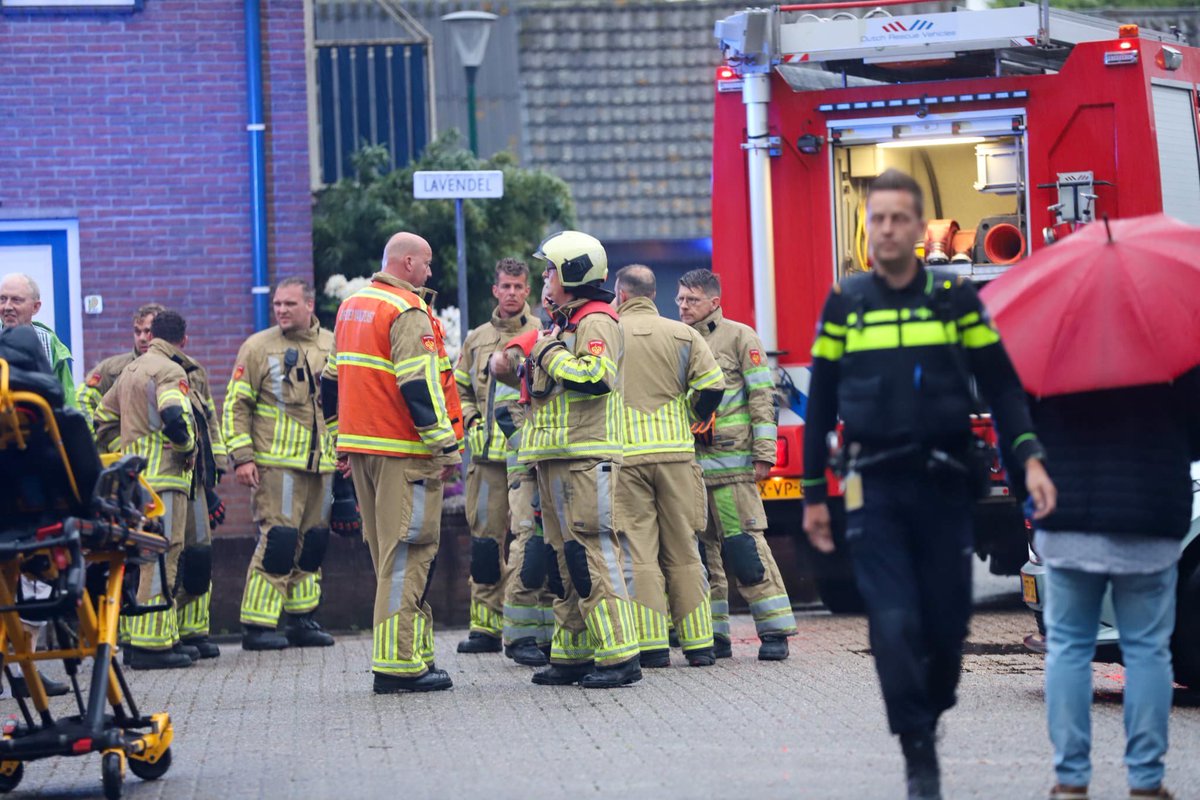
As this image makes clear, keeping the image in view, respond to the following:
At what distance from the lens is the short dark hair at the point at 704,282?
10984 mm

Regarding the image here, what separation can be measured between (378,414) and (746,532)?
2286mm

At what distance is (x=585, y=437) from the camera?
9.42m

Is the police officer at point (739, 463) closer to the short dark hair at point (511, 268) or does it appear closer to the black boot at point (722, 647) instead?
the black boot at point (722, 647)

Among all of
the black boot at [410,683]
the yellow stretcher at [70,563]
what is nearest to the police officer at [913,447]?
the yellow stretcher at [70,563]

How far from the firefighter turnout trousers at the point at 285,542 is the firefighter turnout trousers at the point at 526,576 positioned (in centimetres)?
172

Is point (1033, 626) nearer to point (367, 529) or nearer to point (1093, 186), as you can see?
point (1093, 186)

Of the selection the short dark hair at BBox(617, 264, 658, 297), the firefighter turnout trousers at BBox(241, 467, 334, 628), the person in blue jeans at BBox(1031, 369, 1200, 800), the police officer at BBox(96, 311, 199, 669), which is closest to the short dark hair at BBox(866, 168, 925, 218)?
the person in blue jeans at BBox(1031, 369, 1200, 800)

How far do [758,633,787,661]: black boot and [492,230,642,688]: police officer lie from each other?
1194 millimetres

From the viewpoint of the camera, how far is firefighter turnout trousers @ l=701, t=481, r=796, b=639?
10633 millimetres

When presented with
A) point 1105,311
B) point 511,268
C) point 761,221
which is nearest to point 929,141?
point 761,221

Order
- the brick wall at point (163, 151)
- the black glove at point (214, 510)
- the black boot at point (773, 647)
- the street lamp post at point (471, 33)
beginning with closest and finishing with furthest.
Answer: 1. the black boot at point (773, 647)
2. the black glove at point (214, 510)
3. the brick wall at point (163, 151)
4. the street lamp post at point (471, 33)

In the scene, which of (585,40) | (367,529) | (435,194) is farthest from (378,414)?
(585,40)

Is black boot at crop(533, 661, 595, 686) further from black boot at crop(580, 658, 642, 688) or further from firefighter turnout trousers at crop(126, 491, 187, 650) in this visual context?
firefighter turnout trousers at crop(126, 491, 187, 650)

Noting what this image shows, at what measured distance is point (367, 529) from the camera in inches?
380
